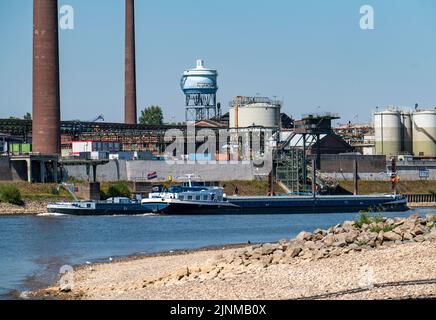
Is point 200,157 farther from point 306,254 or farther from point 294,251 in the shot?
point 306,254

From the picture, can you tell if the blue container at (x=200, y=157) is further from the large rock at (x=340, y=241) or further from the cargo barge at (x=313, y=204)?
the large rock at (x=340, y=241)

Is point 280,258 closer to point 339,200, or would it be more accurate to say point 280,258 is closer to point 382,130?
point 339,200

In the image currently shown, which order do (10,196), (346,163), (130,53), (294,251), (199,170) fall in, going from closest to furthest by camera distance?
(294,251) < (10,196) < (199,170) < (346,163) < (130,53)

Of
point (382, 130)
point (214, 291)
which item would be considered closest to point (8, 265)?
point (214, 291)

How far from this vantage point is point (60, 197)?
102m

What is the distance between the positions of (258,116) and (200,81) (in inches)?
1046

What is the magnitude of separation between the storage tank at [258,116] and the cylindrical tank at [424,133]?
19452mm

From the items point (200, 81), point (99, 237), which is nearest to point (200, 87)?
point (200, 81)

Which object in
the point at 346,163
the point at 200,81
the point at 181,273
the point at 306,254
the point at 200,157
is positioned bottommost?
the point at 181,273

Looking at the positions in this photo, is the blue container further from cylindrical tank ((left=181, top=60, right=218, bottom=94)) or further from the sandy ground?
the sandy ground

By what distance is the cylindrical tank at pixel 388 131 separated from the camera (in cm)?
14250

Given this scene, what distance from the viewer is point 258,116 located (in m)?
139

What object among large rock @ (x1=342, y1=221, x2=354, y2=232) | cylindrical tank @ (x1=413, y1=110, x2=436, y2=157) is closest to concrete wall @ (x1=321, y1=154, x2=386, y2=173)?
cylindrical tank @ (x1=413, y1=110, x2=436, y2=157)
